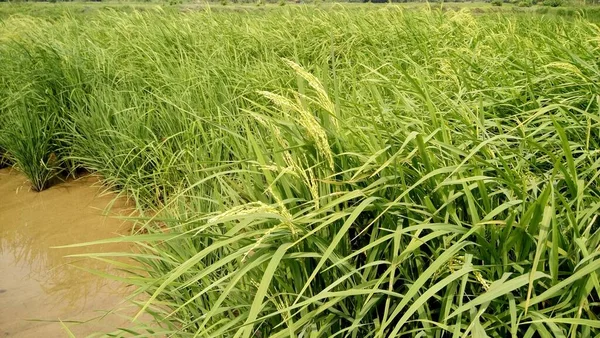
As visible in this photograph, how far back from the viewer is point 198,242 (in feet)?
6.40

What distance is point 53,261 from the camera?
281 cm

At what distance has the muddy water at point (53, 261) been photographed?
2.27 meters

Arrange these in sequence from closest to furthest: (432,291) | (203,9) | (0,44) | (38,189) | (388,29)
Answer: (432,291) < (38,189) < (388,29) < (0,44) < (203,9)

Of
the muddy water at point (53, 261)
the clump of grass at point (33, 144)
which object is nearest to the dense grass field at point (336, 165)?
the clump of grass at point (33, 144)

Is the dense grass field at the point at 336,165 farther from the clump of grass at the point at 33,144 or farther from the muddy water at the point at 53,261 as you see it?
the muddy water at the point at 53,261

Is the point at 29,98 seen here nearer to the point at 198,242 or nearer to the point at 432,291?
the point at 198,242

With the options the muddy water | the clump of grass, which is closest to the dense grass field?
the clump of grass

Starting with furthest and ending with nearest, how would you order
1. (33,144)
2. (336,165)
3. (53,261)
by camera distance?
(33,144) < (53,261) < (336,165)

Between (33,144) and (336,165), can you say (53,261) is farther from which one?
(336,165)

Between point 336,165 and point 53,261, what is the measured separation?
6.18ft

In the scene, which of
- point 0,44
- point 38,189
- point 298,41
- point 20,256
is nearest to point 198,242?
point 20,256

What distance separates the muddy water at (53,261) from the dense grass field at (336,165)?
0.18 m

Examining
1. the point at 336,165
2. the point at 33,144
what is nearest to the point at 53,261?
the point at 33,144

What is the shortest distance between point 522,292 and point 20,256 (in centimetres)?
256
